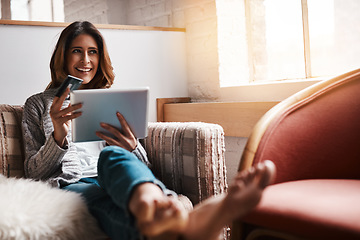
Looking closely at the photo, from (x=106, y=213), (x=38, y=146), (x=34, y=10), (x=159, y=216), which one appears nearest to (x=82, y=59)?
(x=38, y=146)

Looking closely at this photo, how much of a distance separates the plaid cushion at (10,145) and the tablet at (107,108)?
42 cm

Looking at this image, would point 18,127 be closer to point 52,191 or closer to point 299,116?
point 52,191

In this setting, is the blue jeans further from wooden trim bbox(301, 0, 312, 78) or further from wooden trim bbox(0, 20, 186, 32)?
wooden trim bbox(301, 0, 312, 78)

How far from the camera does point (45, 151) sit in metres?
1.34

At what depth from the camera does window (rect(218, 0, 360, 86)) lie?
1.87 metres

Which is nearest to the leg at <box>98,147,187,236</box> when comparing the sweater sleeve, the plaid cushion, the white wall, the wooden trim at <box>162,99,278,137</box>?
the sweater sleeve

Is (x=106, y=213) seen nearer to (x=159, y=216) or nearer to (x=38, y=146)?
(x=159, y=216)

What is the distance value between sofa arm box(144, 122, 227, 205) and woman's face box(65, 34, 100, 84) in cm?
45

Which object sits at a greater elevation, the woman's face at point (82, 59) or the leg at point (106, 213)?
the woman's face at point (82, 59)

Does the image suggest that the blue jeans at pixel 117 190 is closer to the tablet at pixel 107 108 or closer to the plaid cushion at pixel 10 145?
the tablet at pixel 107 108

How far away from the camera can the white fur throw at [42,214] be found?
3.15ft

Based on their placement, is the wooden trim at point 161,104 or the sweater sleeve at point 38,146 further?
the wooden trim at point 161,104

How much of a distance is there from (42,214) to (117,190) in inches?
8.3

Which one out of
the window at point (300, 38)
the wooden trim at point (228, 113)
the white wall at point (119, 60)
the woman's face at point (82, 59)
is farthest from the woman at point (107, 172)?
the window at point (300, 38)
